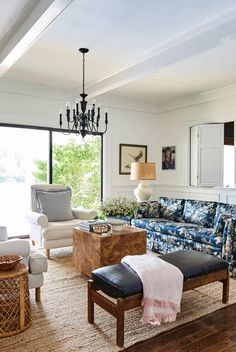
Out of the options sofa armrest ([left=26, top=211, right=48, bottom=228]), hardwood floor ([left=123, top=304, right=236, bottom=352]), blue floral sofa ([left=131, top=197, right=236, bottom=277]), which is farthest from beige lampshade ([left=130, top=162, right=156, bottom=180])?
hardwood floor ([left=123, top=304, right=236, bottom=352])

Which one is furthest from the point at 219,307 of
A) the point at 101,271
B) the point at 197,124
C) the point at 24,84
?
the point at 24,84

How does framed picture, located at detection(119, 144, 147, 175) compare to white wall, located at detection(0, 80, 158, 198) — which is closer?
white wall, located at detection(0, 80, 158, 198)

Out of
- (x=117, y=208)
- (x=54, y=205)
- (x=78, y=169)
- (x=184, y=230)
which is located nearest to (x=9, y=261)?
(x=117, y=208)

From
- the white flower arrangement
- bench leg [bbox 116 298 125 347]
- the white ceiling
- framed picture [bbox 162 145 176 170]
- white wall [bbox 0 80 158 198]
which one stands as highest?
the white ceiling

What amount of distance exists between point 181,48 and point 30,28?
1700mm

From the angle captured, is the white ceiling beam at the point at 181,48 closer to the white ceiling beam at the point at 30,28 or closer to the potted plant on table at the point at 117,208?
the white ceiling beam at the point at 30,28

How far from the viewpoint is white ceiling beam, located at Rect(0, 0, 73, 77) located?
2523 millimetres

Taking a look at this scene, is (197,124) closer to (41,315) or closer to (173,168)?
(173,168)

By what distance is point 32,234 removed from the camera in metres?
4.60

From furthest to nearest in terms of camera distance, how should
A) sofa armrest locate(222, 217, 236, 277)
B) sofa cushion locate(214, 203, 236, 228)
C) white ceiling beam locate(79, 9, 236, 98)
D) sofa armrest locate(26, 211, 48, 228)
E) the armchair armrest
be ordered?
the armchair armrest
sofa armrest locate(26, 211, 48, 228)
sofa cushion locate(214, 203, 236, 228)
sofa armrest locate(222, 217, 236, 277)
white ceiling beam locate(79, 9, 236, 98)

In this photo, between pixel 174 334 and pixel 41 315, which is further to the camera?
pixel 41 315

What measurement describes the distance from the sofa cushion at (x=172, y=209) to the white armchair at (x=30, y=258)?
2833 mm

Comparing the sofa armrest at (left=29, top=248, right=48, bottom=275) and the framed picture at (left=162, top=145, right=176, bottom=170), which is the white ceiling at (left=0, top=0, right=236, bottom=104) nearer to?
the framed picture at (left=162, top=145, right=176, bottom=170)

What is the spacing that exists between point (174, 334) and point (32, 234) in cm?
289
